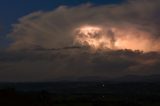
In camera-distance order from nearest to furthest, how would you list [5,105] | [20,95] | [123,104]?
1. [5,105]
2. [20,95]
3. [123,104]

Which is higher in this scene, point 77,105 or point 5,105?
point 77,105

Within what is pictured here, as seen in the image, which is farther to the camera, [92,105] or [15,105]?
[92,105]

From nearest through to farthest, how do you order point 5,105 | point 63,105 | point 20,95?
point 5,105 < point 20,95 < point 63,105

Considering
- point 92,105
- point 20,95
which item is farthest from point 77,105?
point 20,95

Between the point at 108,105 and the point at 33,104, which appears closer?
the point at 33,104

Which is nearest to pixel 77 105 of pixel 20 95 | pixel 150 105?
pixel 150 105

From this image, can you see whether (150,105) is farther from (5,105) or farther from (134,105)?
(5,105)

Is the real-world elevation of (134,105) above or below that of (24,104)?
above

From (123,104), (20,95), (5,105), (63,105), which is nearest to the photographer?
(5,105)

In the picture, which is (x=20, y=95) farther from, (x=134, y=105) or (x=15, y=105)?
(x=134, y=105)
